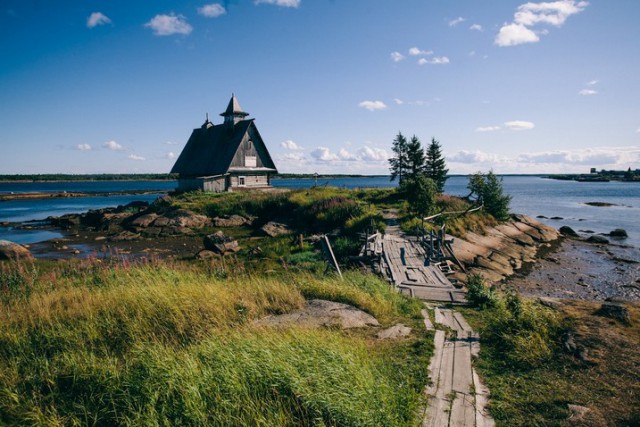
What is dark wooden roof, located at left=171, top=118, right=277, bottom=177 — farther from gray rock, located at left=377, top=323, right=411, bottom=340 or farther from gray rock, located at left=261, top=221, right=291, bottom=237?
gray rock, located at left=377, top=323, right=411, bottom=340

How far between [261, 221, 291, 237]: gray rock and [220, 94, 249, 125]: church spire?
68.8 ft

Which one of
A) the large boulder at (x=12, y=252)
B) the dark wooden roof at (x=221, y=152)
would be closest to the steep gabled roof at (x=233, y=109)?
the dark wooden roof at (x=221, y=152)

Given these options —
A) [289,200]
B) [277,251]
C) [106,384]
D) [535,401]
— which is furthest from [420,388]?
[289,200]

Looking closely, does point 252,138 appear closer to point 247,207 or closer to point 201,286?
point 247,207

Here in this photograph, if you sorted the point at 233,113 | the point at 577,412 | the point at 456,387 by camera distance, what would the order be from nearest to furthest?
the point at 577,412 → the point at 456,387 → the point at 233,113

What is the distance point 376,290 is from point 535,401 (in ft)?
18.1

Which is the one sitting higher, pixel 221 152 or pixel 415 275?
pixel 221 152

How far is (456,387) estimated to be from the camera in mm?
5871

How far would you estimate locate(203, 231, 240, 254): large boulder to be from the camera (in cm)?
2188

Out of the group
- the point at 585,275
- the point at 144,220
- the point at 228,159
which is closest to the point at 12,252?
the point at 144,220

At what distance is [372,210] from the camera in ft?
88.5

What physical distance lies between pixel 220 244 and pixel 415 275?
41.8ft

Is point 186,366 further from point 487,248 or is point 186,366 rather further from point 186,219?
point 186,219

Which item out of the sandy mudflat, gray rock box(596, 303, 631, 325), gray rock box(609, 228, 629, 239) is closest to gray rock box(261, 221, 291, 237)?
the sandy mudflat
